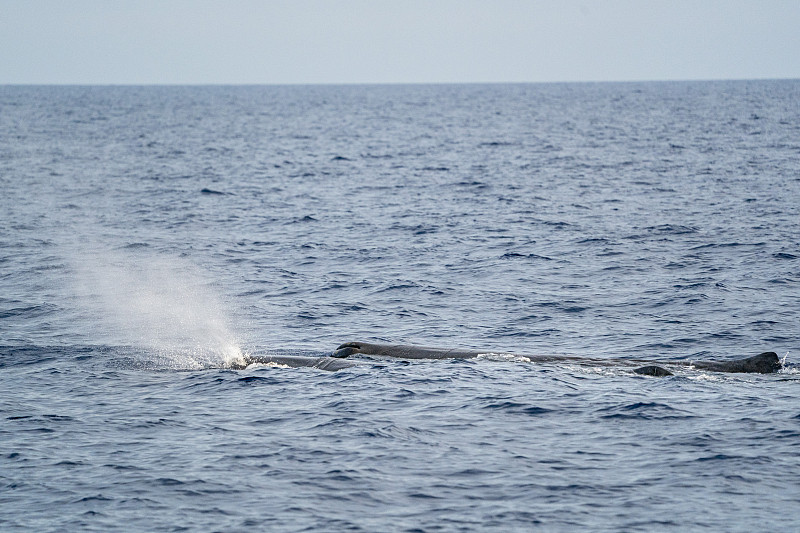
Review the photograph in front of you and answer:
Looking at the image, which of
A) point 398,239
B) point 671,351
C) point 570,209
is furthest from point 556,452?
point 570,209

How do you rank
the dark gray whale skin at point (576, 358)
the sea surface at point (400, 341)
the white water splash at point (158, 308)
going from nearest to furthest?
the sea surface at point (400, 341) → the dark gray whale skin at point (576, 358) → the white water splash at point (158, 308)

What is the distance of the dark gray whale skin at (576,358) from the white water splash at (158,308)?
384 cm

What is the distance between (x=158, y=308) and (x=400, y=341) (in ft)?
34.6

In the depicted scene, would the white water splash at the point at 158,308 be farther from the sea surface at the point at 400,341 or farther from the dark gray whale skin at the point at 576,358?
the dark gray whale skin at the point at 576,358

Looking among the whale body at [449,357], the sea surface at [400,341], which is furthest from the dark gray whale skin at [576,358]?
the sea surface at [400,341]

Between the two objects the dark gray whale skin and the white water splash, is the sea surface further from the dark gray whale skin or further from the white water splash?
the dark gray whale skin

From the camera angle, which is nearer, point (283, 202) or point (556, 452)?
point (556, 452)

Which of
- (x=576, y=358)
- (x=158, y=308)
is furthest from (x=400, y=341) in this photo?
(x=158, y=308)

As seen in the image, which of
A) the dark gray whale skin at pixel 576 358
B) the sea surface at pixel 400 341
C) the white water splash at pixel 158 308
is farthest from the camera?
the white water splash at pixel 158 308

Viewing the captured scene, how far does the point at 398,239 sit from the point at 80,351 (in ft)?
72.6

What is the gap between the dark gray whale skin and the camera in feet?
86.2

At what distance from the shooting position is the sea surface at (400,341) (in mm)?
18594

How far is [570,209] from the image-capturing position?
187ft

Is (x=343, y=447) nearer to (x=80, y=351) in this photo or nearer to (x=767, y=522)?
(x=767, y=522)
